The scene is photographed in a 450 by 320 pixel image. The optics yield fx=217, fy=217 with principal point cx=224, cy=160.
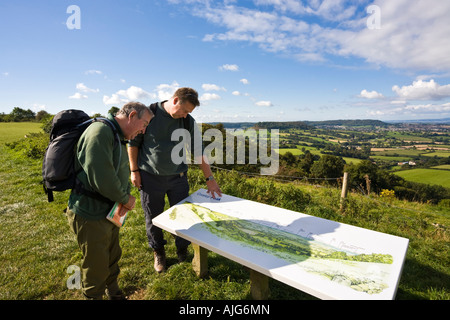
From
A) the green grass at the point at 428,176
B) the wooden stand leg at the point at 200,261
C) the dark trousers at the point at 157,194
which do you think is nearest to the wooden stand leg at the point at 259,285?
the wooden stand leg at the point at 200,261

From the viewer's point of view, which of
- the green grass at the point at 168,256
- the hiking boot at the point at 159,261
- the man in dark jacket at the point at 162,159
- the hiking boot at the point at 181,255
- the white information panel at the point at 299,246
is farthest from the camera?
the hiking boot at the point at 181,255

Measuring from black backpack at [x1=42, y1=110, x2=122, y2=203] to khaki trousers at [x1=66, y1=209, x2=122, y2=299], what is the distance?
0.28 meters

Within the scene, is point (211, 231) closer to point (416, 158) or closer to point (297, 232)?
point (297, 232)

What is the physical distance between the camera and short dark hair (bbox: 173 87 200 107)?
2584 millimetres

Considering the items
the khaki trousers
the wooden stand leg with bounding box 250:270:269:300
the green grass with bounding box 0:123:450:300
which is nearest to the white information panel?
the wooden stand leg with bounding box 250:270:269:300

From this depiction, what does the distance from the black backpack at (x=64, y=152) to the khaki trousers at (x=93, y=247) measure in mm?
283

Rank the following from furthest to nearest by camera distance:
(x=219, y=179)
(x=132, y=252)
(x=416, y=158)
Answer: (x=416, y=158)
(x=219, y=179)
(x=132, y=252)

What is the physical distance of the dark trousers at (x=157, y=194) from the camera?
2984 millimetres

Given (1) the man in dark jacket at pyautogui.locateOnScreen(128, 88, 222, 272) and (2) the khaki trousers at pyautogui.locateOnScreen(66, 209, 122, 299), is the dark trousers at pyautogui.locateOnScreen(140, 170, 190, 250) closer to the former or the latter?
(1) the man in dark jacket at pyautogui.locateOnScreen(128, 88, 222, 272)

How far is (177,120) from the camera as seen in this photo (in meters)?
2.89

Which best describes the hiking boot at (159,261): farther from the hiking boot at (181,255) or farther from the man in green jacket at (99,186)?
the man in green jacket at (99,186)

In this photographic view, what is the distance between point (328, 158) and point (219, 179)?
31.2 m

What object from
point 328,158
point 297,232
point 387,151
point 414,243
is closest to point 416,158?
point 387,151

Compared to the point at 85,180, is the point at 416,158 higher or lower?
lower
